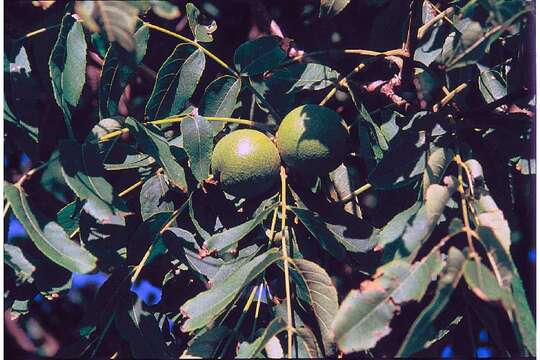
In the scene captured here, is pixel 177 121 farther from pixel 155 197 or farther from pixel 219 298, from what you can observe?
pixel 219 298

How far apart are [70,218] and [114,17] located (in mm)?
642

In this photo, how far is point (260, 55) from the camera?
5.89 feet

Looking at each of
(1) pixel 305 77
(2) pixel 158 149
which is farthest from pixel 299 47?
(2) pixel 158 149

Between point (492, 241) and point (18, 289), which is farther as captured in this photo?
point (18, 289)

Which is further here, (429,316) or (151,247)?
(151,247)

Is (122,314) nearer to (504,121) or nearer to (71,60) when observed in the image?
(71,60)

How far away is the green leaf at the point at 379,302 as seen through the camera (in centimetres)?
127

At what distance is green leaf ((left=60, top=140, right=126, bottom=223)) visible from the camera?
4.89 feet

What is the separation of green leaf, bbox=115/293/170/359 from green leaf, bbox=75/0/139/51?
2.28 feet

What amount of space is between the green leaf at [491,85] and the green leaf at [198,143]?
2.45 feet

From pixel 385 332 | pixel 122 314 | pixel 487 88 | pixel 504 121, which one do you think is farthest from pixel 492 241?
pixel 122 314

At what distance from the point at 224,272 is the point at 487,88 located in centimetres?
87

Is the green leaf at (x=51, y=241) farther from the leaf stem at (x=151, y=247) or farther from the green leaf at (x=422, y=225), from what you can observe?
the green leaf at (x=422, y=225)

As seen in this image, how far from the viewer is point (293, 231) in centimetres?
173
